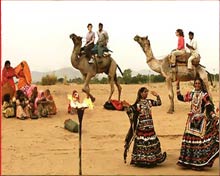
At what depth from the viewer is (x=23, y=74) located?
16656mm

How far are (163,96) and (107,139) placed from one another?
8.65 meters

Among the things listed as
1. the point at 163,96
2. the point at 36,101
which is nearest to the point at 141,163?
the point at 36,101

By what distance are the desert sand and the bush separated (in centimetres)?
961

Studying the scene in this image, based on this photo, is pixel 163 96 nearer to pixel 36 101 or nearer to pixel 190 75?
pixel 190 75

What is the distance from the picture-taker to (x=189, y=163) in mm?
9742

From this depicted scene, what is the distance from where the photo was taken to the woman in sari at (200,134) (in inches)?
380

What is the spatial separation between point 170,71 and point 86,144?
533cm

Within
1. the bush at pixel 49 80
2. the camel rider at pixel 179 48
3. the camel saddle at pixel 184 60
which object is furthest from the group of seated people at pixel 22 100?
the bush at pixel 49 80

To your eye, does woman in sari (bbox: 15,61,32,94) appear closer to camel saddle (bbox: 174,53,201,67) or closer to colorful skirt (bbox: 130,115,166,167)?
camel saddle (bbox: 174,53,201,67)

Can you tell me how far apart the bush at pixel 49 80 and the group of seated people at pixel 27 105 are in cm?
1251

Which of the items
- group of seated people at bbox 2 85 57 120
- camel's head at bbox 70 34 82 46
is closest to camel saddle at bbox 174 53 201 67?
camel's head at bbox 70 34 82 46

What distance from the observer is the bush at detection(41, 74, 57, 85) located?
2844 centimetres

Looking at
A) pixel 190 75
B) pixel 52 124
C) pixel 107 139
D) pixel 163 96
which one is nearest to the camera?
pixel 107 139

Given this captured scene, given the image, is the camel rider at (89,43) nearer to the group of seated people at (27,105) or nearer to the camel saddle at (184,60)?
the group of seated people at (27,105)
